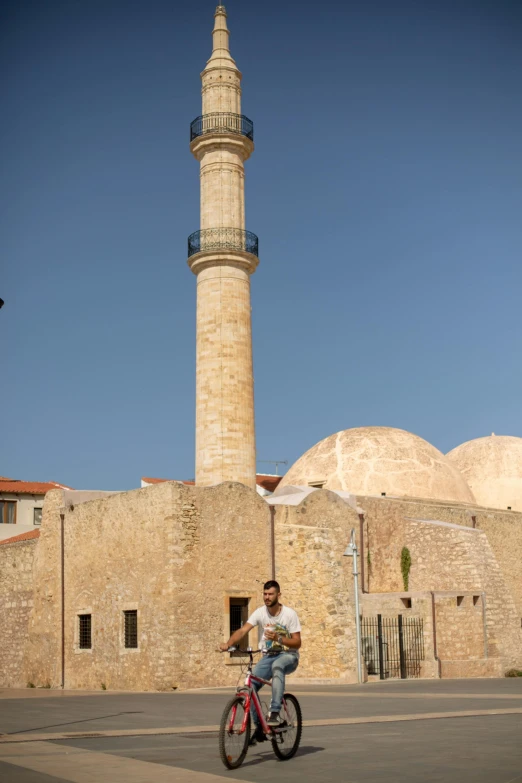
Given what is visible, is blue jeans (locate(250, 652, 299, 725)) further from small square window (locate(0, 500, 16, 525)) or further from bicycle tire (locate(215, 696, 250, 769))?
small square window (locate(0, 500, 16, 525))

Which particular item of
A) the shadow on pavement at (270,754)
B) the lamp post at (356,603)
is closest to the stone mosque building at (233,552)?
the lamp post at (356,603)

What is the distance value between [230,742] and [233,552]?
48.3 ft

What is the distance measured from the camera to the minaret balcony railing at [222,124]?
31172 millimetres

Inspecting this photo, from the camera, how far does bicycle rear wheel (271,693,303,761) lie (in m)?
7.64

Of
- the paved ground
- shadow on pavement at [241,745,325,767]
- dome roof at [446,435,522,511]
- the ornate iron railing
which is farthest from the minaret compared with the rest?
shadow on pavement at [241,745,325,767]

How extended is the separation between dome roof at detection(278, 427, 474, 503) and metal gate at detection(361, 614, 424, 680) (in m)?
8.56

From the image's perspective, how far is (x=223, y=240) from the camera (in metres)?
30.1

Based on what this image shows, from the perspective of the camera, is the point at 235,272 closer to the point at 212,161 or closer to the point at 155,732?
the point at 212,161

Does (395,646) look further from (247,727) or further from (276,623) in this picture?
(247,727)

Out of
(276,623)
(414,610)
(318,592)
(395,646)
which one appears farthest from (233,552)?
(276,623)

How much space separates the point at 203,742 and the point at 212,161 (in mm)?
24423

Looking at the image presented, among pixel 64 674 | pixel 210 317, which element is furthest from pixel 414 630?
pixel 210 317

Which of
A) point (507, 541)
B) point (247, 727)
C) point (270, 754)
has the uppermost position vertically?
point (507, 541)

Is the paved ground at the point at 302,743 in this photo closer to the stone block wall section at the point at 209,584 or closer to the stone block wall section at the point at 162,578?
the stone block wall section at the point at 162,578
